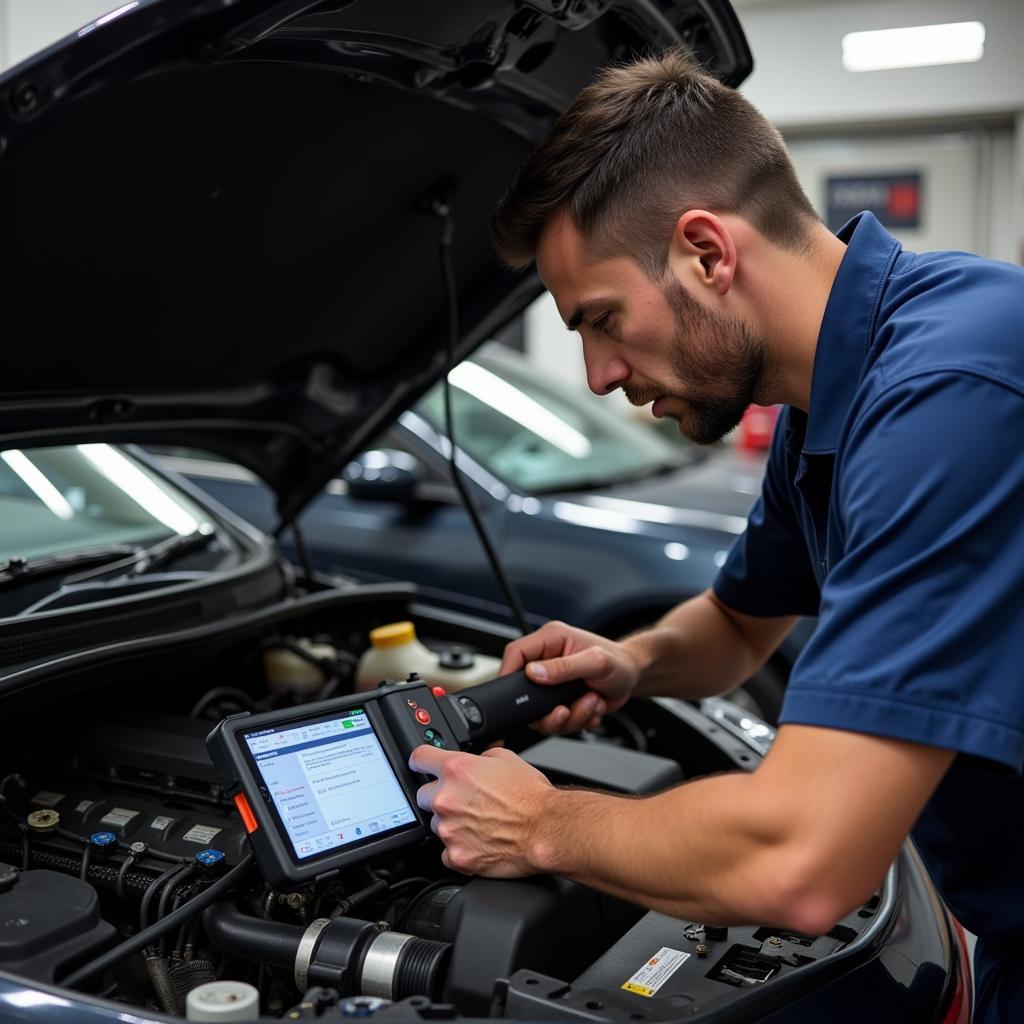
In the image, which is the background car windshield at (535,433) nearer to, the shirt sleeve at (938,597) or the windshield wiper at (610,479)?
the windshield wiper at (610,479)

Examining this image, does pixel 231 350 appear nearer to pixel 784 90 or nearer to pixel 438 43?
pixel 438 43

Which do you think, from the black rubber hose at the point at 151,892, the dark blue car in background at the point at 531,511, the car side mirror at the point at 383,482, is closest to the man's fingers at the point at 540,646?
the black rubber hose at the point at 151,892

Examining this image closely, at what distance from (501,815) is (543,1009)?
9.4 inches

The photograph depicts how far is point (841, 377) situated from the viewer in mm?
1461

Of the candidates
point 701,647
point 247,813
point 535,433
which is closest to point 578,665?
point 701,647

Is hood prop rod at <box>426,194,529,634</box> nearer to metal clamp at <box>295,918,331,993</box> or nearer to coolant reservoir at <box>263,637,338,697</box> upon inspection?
coolant reservoir at <box>263,637,338,697</box>

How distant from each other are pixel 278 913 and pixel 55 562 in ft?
2.74

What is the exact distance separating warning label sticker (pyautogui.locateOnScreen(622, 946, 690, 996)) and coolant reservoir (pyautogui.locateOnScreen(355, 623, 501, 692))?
0.76 meters

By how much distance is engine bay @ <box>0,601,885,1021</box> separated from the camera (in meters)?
1.36

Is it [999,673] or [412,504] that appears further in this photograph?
[412,504]

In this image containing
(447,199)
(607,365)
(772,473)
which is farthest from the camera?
(447,199)

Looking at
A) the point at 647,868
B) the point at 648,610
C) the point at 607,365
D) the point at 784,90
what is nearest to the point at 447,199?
the point at 607,365

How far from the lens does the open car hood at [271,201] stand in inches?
60.3

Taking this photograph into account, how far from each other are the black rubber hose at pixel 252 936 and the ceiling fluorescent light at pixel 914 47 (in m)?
8.11
